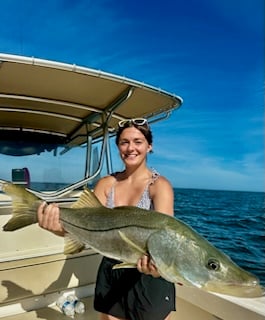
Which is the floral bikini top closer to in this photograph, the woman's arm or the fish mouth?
the woman's arm

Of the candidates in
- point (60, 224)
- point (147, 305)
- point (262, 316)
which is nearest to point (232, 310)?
point (262, 316)

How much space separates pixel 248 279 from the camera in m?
1.37

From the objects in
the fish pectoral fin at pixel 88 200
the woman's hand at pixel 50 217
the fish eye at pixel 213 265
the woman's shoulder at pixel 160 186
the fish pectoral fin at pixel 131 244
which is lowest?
the fish eye at pixel 213 265

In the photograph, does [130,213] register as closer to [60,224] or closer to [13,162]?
[60,224]

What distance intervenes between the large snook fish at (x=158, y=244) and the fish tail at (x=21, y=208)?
0.07 metres

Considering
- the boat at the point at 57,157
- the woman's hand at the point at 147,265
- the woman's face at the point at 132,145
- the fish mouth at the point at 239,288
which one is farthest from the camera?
the boat at the point at 57,157

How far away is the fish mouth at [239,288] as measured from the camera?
4.45ft

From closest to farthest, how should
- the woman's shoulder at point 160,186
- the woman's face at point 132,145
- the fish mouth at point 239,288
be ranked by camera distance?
the fish mouth at point 239,288
the woman's shoulder at point 160,186
the woman's face at point 132,145

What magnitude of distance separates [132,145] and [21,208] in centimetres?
74

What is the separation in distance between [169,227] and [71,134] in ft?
9.66

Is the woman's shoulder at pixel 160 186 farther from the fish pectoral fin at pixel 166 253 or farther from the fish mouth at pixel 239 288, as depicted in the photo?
the fish mouth at pixel 239 288

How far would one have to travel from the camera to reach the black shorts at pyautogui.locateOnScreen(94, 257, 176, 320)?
1948 millimetres

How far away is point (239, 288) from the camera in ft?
4.48

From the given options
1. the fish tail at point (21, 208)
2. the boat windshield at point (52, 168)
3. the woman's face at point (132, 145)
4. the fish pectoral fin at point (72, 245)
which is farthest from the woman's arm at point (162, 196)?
the boat windshield at point (52, 168)
